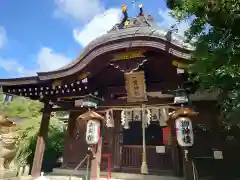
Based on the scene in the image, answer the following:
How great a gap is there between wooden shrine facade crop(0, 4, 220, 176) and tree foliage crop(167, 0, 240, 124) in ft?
6.02

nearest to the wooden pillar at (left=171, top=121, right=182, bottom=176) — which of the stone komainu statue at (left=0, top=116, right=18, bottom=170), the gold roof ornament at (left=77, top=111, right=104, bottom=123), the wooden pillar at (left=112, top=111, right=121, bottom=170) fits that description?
the wooden pillar at (left=112, top=111, right=121, bottom=170)

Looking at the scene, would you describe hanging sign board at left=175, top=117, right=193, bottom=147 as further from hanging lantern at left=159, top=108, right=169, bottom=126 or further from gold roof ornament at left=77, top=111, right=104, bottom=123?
gold roof ornament at left=77, top=111, right=104, bottom=123

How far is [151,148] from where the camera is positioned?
29.6 feet

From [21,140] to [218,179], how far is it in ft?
31.6

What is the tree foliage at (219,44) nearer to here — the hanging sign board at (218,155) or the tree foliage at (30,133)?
the hanging sign board at (218,155)

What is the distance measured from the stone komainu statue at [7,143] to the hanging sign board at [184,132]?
268 inches

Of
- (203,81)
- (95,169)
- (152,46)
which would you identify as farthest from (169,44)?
(95,169)

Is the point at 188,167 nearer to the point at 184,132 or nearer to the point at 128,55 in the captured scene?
the point at 184,132

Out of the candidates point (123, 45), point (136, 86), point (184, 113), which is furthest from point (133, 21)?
point (184, 113)

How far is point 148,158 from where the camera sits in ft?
29.3

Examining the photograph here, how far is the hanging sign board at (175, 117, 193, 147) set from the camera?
5836mm

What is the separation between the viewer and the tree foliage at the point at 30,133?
10305mm

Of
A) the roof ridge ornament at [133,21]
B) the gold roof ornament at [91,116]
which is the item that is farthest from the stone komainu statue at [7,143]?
the roof ridge ornament at [133,21]

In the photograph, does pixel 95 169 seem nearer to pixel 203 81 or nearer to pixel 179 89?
pixel 179 89
